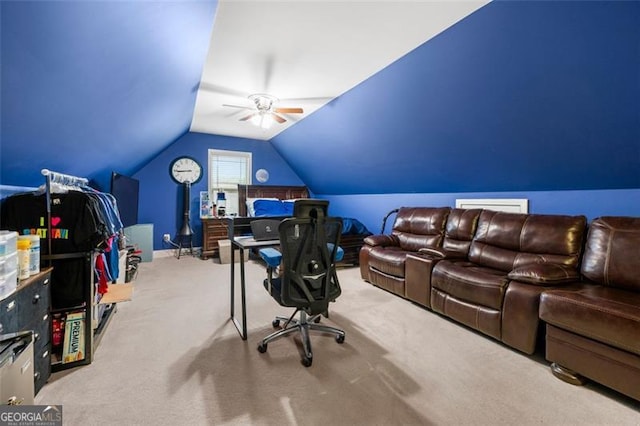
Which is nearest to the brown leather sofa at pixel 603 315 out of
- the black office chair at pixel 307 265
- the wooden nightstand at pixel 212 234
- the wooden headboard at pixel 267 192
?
the black office chair at pixel 307 265

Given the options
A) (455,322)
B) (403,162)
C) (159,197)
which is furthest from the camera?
(159,197)

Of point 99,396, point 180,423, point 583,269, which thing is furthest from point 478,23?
point 99,396

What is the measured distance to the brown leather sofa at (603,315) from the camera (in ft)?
4.99

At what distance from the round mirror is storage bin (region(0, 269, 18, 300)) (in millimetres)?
5166

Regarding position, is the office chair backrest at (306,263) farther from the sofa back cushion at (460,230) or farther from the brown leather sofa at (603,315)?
the sofa back cushion at (460,230)

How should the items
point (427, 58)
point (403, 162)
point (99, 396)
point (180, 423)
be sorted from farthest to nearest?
point (403, 162)
point (427, 58)
point (99, 396)
point (180, 423)

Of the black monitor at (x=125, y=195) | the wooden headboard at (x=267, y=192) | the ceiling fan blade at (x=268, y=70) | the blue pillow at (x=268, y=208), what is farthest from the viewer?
the wooden headboard at (x=267, y=192)

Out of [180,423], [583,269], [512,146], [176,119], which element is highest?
[176,119]

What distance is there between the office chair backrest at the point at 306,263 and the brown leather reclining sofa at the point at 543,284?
136 cm

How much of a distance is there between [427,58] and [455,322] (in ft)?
8.49

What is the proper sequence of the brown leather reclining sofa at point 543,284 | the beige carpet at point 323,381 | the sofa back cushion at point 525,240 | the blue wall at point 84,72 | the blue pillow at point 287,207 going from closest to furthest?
the blue wall at point 84,72 < the beige carpet at point 323,381 < the brown leather reclining sofa at point 543,284 < the sofa back cushion at point 525,240 < the blue pillow at point 287,207

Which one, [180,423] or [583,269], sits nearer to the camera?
[180,423]

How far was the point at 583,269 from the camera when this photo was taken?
223 centimetres

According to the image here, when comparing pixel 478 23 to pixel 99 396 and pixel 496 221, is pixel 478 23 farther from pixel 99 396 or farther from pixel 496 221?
pixel 99 396
